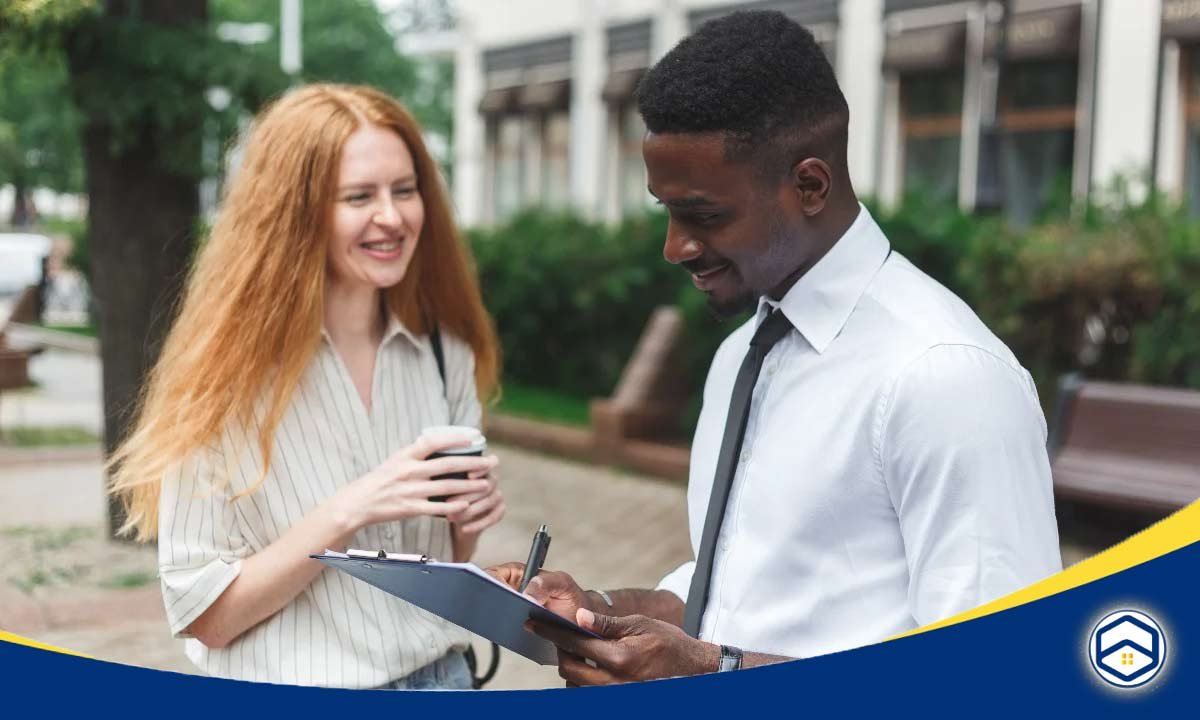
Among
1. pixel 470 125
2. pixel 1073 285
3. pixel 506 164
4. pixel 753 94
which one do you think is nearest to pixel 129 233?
pixel 1073 285

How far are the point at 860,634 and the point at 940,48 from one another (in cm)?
1648

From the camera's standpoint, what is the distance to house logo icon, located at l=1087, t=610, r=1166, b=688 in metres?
1.61

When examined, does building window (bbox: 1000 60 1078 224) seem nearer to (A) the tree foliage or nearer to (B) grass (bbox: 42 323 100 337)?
(A) the tree foliage

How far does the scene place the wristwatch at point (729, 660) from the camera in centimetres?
167

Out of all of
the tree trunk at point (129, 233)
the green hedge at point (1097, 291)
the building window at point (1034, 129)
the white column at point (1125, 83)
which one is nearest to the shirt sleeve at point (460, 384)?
the tree trunk at point (129, 233)

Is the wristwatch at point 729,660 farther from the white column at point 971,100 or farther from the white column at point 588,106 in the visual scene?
A: the white column at point 588,106

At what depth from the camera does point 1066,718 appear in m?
1.58

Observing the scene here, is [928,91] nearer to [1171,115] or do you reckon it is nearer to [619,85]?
[1171,115]

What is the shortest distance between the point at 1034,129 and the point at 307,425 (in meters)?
15.6

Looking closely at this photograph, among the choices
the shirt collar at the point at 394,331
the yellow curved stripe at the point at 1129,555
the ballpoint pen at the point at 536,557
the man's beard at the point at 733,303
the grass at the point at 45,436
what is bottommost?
the grass at the point at 45,436

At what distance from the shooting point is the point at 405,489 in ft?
7.16

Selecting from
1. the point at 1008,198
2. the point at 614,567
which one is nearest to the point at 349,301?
the point at 614,567

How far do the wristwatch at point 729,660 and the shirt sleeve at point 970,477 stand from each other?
0.27 meters

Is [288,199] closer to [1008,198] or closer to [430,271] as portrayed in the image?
[430,271]
